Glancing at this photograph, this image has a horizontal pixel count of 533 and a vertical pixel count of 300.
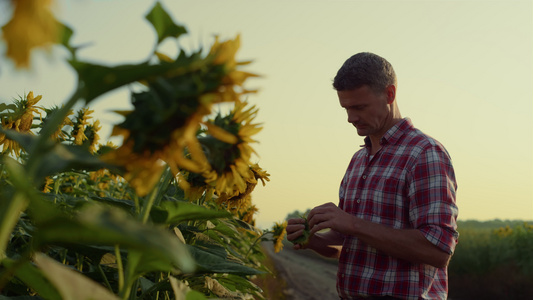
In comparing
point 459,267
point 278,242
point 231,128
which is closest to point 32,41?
point 231,128

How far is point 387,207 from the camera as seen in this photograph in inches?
101

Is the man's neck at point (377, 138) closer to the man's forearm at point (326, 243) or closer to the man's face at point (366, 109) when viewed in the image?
the man's face at point (366, 109)

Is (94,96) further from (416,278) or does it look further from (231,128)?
(416,278)

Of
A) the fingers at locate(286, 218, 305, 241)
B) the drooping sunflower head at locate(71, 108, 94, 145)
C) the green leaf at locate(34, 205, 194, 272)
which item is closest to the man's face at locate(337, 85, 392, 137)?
the fingers at locate(286, 218, 305, 241)

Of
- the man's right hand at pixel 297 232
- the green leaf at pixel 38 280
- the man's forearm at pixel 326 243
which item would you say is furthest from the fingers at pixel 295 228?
the green leaf at pixel 38 280

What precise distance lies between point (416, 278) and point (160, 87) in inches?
77.9

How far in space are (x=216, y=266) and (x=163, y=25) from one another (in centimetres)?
56

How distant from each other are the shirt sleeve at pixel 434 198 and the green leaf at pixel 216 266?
4.43ft

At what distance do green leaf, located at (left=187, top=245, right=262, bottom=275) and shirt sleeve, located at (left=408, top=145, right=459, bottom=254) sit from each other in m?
1.35

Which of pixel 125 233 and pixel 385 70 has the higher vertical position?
pixel 385 70

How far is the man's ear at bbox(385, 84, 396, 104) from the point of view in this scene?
2861 millimetres

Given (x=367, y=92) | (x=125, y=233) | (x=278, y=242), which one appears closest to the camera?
(x=125, y=233)

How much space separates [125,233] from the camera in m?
0.56

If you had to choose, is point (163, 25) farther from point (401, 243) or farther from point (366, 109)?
point (366, 109)
